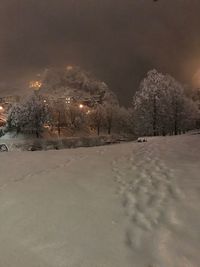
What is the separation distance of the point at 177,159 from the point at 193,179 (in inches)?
160

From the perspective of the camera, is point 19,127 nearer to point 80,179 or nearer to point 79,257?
Result: point 80,179

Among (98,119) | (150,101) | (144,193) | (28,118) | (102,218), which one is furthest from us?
(98,119)

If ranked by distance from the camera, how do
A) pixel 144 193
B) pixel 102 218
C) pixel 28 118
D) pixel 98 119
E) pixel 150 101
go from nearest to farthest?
pixel 102 218 → pixel 144 193 → pixel 150 101 → pixel 28 118 → pixel 98 119

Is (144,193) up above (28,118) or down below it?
below

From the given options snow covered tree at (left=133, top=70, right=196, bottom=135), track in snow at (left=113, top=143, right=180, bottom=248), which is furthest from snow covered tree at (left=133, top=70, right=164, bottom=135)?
track in snow at (left=113, top=143, right=180, bottom=248)

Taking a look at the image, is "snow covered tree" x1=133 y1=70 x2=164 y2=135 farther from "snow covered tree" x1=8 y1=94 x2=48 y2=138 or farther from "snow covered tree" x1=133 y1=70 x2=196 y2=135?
"snow covered tree" x1=8 y1=94 x2=48 y2=138

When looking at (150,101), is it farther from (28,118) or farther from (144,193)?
(144,193)

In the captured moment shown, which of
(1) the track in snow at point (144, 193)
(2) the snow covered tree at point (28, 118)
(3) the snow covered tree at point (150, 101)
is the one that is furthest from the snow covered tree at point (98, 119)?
(1) the track in snow at point (144, 193)

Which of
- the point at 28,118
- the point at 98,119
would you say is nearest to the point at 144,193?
the point at 28,118

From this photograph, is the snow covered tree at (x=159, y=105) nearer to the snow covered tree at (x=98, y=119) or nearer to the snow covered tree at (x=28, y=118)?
the snow covered tree at (x=28, y=118)

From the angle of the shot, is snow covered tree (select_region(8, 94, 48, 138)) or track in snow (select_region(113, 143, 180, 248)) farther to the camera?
snow covered tree (select_region(8, 94, 48, 138))

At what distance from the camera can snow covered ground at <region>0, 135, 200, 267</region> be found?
15.5 ft

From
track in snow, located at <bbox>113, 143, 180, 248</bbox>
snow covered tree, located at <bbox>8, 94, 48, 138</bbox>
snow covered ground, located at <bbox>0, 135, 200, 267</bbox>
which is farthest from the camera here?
snow covered tree, located at <bbox>8, 94, 48, 138</bbox>

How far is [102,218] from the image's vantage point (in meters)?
6.32
